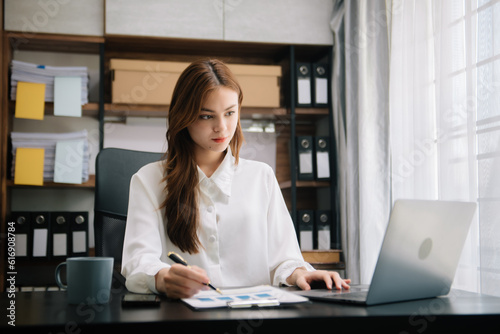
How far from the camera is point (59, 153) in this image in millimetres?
2654

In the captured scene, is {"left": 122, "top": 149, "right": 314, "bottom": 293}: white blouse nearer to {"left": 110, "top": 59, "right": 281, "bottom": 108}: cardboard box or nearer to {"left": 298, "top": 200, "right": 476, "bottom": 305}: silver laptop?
{"left": 298, "top": 200, "right": 476, "bottom": 305}: silver laptop

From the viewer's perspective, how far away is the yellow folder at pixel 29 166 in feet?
8.54

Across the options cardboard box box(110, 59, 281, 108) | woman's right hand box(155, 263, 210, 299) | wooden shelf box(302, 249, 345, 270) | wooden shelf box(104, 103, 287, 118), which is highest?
cardboard box box(110, 59, 281, 108)

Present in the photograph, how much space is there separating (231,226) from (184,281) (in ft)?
1.63

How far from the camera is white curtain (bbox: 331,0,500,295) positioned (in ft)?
5.39

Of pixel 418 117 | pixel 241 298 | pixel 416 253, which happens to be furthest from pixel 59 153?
pixel 416 253

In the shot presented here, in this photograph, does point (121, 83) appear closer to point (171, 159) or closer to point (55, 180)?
point (55, 180)

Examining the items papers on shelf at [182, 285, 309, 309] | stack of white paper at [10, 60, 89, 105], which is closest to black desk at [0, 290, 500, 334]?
papers on shelf at [182, 285, 309, 309]

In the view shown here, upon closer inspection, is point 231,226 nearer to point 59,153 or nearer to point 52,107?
point 59,153

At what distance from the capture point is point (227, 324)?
685mm

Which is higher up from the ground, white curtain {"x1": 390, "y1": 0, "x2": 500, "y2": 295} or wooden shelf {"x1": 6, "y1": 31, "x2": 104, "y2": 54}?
wooden shelf {"x1": 6, "y1": 31, "x2": 104, "y2": 54}

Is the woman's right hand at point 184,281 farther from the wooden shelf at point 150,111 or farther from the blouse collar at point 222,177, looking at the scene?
the wooden shelf at point 150,111

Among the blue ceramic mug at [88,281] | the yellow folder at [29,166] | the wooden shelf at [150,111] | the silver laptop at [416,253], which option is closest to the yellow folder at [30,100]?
the yellow folder at [29,166]

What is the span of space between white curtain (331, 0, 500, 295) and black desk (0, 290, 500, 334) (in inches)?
36.4
